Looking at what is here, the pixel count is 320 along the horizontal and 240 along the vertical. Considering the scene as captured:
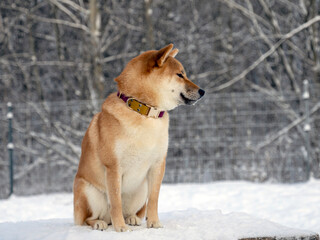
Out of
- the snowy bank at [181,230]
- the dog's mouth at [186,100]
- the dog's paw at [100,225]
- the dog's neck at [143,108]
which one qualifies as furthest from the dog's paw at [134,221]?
the dog's mouth at [186,100]

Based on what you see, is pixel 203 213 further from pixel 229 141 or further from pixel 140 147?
pixel 229 141

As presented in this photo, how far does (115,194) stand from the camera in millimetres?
2896

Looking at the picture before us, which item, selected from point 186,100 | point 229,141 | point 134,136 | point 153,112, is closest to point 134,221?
point 134,136

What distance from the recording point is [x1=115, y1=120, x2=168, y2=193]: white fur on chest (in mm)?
2863

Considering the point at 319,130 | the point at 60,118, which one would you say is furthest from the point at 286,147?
the point at 60,118

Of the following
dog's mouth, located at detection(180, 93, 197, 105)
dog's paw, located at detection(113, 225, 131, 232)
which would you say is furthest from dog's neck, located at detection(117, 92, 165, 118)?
dog's paw, located at detection(113, 225, 131, 232)

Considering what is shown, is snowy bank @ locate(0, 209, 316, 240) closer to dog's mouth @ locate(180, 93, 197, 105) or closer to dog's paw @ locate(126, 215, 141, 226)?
dog's paw @ locate(126, 215, 141, 226)

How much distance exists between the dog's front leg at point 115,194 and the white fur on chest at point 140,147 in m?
Result: 0.06

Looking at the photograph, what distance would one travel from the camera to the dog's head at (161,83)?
2875mm

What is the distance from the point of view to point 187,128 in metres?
7.43

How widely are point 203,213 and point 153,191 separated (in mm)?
727

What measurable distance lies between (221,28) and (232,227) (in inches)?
391

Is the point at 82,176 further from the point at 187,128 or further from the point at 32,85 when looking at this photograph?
the point at 32,85

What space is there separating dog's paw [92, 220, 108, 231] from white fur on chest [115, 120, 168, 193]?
0.35m
